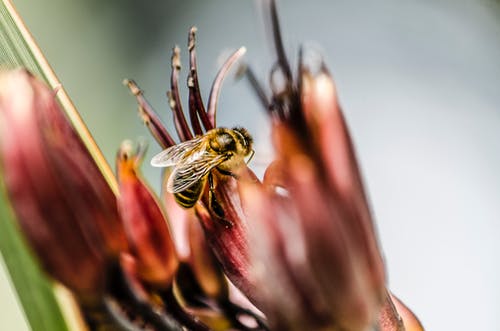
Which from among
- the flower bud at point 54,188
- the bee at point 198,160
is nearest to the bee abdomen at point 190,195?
the bee at point 198,160

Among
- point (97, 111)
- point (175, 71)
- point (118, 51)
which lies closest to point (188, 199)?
point (175, 71)

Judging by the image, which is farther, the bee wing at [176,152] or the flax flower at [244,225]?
the bee wing at [176,152]

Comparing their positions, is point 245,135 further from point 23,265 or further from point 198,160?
point 23,265

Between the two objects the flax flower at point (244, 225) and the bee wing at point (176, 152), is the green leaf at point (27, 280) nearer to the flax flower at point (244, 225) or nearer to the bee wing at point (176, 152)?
the flax flower at point (244, 225)

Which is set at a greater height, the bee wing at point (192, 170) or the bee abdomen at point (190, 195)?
the bee wing at point (192, 170)

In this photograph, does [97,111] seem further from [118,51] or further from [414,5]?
[414,5]

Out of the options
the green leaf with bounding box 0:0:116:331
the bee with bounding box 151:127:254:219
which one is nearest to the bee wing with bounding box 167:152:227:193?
the bee with bounding box 151:127:254:219

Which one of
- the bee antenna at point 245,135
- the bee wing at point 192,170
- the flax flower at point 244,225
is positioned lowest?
the flax flower at point 244,225

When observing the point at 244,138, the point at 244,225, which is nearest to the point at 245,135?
the point at 244,138
